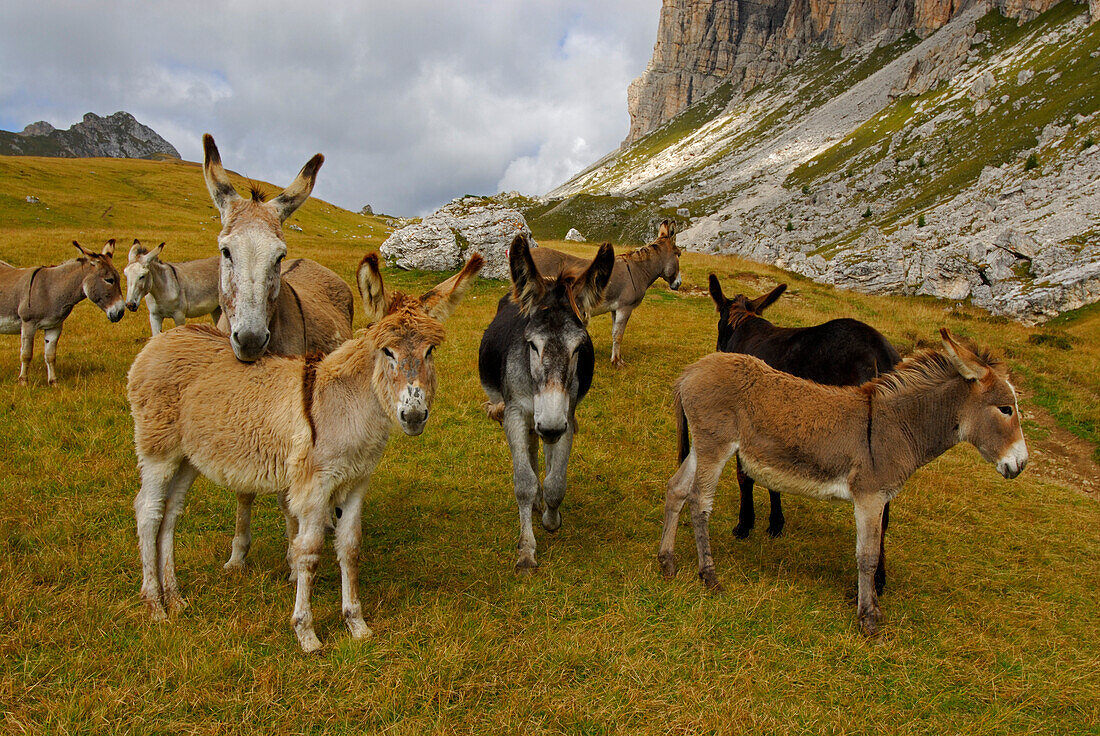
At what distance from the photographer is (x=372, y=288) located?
4426 millimetres

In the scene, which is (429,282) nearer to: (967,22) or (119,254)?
(119,254)

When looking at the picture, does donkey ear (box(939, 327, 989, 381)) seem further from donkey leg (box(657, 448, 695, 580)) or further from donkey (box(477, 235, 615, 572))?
donkey (box(477, 235, 615, 572))

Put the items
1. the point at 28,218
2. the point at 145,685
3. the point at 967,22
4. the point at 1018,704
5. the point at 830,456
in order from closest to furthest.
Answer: the point at 145,685 → the point at 1018,704 → the point at 830,456 → the point at 28,218 → the point at 967,22

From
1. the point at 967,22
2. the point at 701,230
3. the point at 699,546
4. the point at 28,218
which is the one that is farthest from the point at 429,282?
the point at 967,22

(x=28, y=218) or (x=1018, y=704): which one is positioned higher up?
(x=28, y=218)

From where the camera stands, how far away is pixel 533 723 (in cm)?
370

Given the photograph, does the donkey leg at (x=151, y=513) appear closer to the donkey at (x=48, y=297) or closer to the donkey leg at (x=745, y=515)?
the donkey leg at (x=745, y=515)

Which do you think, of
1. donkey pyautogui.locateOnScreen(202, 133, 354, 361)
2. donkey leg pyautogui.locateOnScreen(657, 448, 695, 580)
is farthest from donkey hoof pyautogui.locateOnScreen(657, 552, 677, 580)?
donkey pyautogui.locateOnScreen(202, 133, 354, 361)

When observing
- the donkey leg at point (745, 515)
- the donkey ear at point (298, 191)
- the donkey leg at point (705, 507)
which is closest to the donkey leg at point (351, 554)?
the donkey ear at point (298, 191)

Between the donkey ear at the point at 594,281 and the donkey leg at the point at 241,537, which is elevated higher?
the donkey ear at the point at 594,281

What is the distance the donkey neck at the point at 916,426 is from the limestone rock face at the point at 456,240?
1770 cm

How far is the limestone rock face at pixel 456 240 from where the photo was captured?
22875mm

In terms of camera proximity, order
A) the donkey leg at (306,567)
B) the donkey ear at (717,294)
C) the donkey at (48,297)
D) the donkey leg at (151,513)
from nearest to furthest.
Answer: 1. the donkey leg at (306,567)
2. the donkey leg at (151,513)
3. the donkey ear at (717,294)
4. the donkey at (48,297)

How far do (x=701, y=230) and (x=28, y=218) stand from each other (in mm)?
71724
